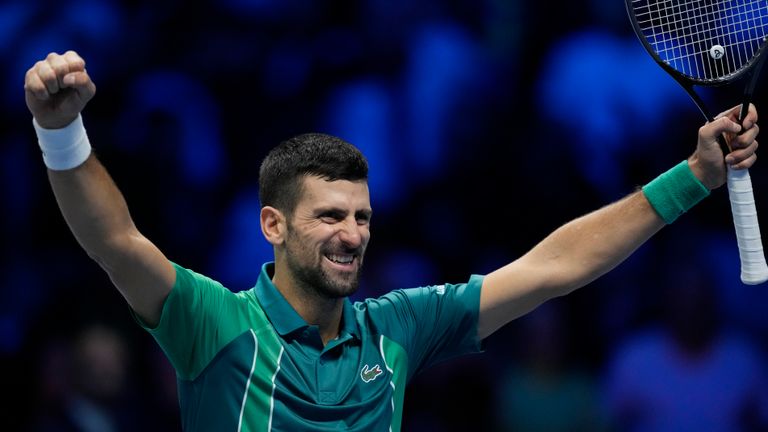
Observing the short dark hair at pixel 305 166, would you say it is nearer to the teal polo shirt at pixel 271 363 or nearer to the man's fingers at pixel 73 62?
the teal polo shirt at pixel 271 363

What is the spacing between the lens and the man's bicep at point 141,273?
9.35 ft

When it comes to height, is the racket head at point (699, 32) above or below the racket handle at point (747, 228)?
above

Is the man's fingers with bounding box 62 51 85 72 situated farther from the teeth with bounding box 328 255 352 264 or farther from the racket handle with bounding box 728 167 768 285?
the racket handle with bounding box 728 167 768 285

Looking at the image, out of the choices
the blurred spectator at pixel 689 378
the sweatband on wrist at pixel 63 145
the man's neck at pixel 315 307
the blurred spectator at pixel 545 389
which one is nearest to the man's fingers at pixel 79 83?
the sweatband on wrist at pixel 63 145

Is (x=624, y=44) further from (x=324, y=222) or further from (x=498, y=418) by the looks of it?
(x=324, y=222)

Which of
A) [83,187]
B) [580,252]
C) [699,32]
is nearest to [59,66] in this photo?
[83,187]

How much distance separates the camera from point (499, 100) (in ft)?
19.9

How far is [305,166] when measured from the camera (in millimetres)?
3430

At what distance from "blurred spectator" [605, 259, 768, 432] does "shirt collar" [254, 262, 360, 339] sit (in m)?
2.60

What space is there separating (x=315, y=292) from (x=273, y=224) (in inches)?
11.2

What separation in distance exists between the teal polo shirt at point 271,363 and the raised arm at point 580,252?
372 mm

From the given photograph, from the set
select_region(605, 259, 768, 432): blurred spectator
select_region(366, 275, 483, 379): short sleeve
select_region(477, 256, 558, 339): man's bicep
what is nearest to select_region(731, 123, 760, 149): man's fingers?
select_region(477, 256, 558, 339): man's bicep

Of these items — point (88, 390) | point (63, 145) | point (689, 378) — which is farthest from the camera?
point (689, 378)

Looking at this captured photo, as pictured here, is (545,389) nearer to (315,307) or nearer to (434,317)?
(434,317)
